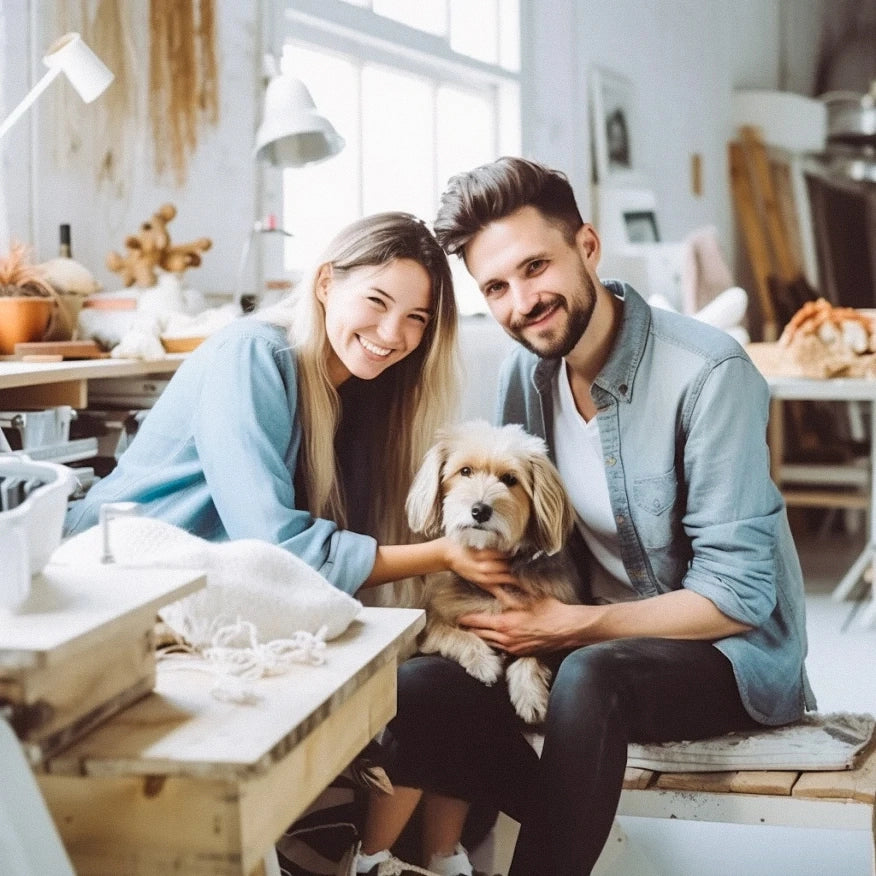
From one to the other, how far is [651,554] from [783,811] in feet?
1.42

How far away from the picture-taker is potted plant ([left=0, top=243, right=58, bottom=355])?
234 cm

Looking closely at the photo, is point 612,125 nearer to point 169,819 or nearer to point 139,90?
point 139,90

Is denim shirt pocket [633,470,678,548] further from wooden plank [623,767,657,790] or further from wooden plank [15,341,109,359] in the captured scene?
wooden plank [15,341,109,359]

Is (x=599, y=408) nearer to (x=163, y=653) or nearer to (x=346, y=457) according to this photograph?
(x=346, y=457)

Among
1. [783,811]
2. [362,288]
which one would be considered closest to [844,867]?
[783,811]

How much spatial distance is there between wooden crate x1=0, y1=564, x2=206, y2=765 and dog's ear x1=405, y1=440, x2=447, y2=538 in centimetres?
100

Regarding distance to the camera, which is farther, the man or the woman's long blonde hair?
the woman's long blonde hair

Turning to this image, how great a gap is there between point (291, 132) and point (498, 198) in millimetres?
1322

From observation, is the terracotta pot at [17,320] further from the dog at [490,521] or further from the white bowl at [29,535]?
the white bowl at [29,535]

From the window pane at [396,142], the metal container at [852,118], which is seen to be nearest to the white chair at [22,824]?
the window pane at [396,142]

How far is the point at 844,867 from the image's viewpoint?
2.28 meters

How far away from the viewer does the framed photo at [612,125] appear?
560cm

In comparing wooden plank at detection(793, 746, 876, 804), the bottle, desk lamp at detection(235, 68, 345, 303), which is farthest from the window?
wooden plank at detection(793, 746, 876, 804)

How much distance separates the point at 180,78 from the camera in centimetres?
335
